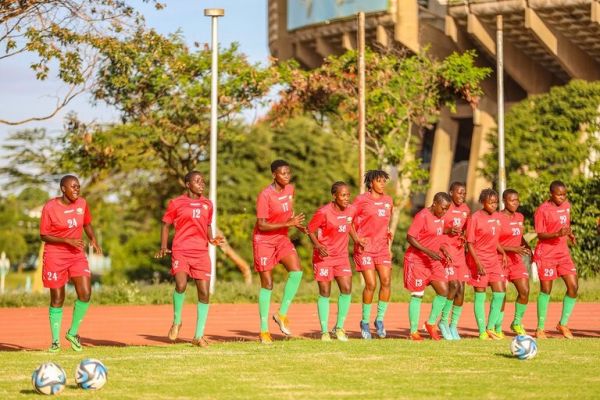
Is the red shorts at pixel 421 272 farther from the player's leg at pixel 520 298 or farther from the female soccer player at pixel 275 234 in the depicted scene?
the female soccer player at pixel 275 234

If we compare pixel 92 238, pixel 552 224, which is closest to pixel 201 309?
pixel 92 238

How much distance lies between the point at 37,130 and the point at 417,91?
19.2 m

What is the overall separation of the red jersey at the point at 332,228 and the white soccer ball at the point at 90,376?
564cm

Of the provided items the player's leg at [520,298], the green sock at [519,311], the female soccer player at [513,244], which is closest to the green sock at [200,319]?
the female soccer player at [513,244]

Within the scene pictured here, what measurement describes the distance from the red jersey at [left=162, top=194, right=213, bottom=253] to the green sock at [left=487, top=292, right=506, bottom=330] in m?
4.06

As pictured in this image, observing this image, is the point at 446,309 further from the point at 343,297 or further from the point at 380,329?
the point at 343,297

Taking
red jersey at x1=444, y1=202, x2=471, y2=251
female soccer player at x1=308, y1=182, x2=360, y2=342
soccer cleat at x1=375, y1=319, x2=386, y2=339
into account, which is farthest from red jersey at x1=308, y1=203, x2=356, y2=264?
red jersey at x1=444, y1=202, x2=471, y2=251

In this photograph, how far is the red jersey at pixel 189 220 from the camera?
15.5m

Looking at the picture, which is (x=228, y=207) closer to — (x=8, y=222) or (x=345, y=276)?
(x=8, y=222)

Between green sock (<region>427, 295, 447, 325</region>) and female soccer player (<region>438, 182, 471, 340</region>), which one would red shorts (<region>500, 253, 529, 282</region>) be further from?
green sock (<region>427, 295, 447, 325</region>)

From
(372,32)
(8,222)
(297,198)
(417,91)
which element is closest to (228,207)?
(297,198)

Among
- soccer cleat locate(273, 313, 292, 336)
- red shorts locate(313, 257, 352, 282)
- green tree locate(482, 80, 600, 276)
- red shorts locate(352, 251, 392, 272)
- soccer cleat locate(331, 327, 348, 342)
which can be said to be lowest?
soccer cleat locate(331, 327, 348, 342)

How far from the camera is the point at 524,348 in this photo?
1309 cm

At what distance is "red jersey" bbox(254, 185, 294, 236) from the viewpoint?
52.1 feet
